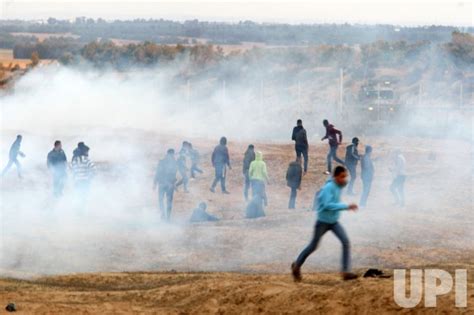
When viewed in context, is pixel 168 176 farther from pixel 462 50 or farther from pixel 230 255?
pixel 462 50

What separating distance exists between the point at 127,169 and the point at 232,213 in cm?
797

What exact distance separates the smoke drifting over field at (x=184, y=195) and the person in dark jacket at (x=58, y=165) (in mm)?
427

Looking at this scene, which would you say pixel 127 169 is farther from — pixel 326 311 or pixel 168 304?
pixel 326 311

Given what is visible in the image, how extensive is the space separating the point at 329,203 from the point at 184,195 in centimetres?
1422

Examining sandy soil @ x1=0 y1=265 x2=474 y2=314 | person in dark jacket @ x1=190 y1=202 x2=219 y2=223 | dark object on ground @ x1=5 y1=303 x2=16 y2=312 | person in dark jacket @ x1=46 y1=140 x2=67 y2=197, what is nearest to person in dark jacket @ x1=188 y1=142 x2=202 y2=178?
person in dark jacket @ x1=46 y1=140 x2=67 y2=197

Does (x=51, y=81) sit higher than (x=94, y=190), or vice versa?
(x=51, y=81)

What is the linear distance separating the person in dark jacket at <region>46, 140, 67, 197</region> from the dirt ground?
1.21 meters

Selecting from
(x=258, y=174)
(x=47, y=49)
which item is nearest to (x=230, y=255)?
(x=258, y=174)

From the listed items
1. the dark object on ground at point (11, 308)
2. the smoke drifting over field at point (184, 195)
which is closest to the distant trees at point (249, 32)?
the smoke drifting over field at point (184, 195)

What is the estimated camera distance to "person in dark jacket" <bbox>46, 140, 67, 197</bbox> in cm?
2314

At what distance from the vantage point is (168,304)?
43.7 feet

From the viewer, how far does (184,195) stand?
26.6 metres

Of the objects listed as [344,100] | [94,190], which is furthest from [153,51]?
[94,190]

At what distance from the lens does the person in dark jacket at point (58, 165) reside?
75.9ft
